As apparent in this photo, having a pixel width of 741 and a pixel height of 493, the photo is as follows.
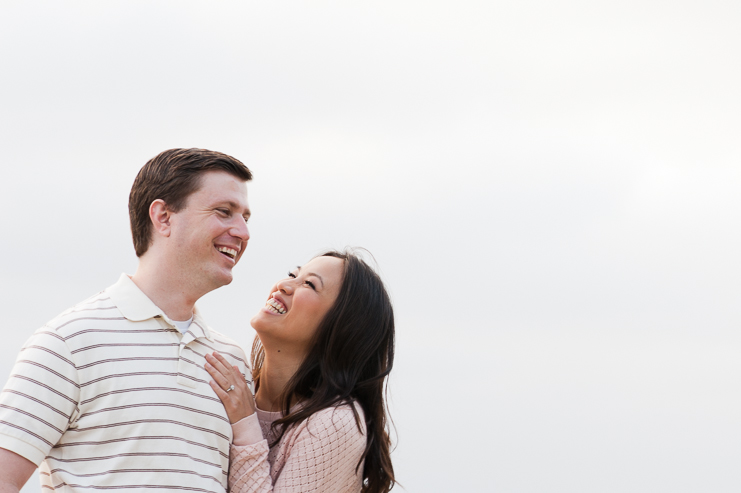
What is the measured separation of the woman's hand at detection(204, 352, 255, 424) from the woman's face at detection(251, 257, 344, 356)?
67 cm

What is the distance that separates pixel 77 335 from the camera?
364 centimetres

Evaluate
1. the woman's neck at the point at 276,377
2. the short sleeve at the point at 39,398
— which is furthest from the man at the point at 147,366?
the woman's neck at the point at 276,377

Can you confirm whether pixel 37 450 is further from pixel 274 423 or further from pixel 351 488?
pixel 351 488

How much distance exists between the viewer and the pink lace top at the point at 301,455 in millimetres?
4129

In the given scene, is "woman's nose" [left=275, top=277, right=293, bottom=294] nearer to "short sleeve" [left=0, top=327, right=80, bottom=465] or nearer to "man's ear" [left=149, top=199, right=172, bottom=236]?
"man's ear" [left=149, top=199, right=172, bottom=236]

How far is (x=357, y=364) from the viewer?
501 centimetres

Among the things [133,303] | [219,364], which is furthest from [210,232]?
[219,364]

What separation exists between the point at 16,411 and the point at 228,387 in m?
1.02

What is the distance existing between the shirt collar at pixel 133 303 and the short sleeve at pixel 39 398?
0.36 metres

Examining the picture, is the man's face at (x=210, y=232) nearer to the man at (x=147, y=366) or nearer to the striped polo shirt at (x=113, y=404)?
the man at (x=147, y=366)

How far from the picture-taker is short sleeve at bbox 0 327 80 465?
3.43 m

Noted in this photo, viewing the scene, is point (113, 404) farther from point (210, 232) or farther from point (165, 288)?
point (210, 232)

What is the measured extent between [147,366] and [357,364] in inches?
62.8

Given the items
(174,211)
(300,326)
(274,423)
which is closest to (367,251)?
(300,326)
